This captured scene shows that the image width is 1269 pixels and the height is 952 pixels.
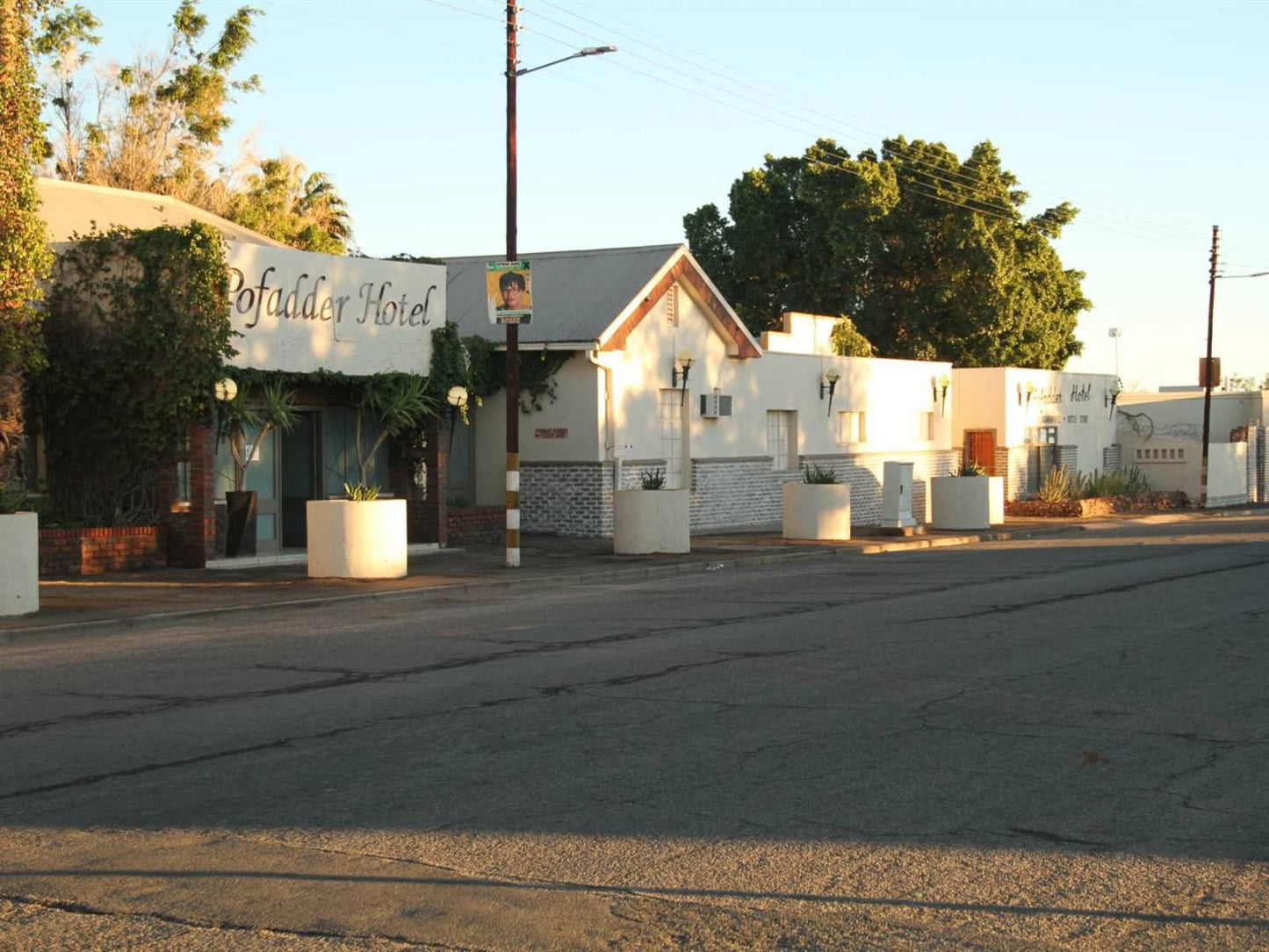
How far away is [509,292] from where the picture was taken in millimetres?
22641

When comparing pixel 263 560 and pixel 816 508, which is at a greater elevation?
pixel 816 508

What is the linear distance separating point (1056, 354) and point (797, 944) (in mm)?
60826

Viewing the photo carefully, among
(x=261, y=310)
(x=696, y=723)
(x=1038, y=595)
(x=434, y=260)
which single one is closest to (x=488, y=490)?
(x=434, y=260)

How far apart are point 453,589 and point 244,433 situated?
5.13m

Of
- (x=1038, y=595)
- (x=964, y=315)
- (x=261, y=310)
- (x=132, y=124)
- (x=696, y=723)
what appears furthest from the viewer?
(x=964, y=315)

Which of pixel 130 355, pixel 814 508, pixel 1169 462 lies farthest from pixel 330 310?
pixel 1169 462

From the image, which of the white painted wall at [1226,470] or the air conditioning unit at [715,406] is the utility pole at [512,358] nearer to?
the air conditioning unit at [715,406]

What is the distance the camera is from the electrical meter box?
31.6 metres

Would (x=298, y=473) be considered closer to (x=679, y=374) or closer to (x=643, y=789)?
(x=679, y=374)

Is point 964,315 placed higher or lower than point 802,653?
higher

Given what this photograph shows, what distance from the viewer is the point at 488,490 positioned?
30.8 metres

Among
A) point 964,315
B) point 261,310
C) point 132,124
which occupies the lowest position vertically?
point 261,310

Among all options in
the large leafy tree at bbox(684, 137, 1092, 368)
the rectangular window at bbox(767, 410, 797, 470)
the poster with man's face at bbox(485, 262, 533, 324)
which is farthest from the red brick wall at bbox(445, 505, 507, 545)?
the large leafy tree at bbox(684, 137, 1092, 368)

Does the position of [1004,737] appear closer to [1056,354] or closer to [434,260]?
[434,260]
